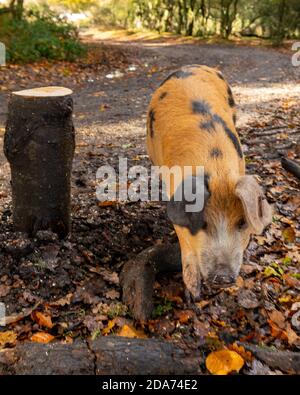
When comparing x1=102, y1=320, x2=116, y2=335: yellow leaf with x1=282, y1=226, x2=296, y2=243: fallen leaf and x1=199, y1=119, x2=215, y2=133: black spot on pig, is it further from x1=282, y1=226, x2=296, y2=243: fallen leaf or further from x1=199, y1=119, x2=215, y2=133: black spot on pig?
x1=282, y1=226, x2=296, y2=243: fallen leaf

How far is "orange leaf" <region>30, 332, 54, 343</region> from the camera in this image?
343 centimetres

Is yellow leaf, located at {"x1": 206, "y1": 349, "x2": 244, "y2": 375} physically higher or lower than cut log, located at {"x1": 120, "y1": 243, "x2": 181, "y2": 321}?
lower

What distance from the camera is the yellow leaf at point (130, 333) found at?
11.3ft

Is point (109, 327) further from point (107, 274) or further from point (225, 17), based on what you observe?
point (225, 17)

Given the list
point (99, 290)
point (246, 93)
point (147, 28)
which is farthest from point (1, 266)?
point (147, 28)

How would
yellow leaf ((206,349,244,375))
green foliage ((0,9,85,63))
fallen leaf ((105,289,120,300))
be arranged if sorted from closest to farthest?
1. yellow leaf ((206,349,244,375))
2. fallen leaf ((105,289,120,300))
3. green foliage ((0,9,85,63))

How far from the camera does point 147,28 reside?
39.6 meters

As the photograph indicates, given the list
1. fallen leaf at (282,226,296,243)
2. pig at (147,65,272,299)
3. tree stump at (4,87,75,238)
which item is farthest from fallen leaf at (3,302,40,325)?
fallen leaf at (282,226,296,243)

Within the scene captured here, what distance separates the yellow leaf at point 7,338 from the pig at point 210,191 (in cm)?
138

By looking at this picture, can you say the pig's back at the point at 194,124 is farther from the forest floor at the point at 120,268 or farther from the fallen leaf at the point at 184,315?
the fallen leaf at the point at 184,315

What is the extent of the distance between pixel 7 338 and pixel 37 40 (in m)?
13.8
